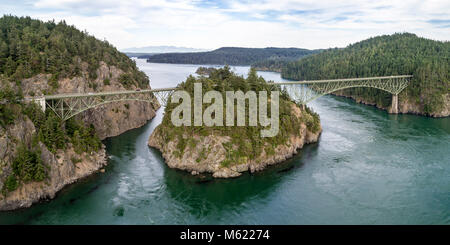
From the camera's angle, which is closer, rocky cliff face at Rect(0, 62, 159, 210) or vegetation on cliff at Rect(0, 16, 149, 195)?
rocky cliff face at Rect(0, 62, 159, 210)

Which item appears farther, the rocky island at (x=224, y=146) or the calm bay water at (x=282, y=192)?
the rocky island at (x=224, y=146)

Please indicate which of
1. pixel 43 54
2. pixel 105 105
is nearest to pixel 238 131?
pixel 105 105

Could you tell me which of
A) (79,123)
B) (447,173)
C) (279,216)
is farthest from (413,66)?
(79,123)

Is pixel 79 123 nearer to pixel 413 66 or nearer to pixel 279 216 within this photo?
pixel 279 216

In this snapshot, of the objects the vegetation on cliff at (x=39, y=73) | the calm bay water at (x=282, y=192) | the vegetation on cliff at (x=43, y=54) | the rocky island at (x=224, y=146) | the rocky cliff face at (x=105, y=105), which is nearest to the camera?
the calm bay water at (x=282, y=192)

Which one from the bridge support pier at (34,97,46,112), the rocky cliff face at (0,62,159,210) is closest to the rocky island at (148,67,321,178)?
the rocky cliff face at (0,62,159,210)

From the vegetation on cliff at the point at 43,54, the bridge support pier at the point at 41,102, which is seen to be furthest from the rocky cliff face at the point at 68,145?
the bridge support pier at the point at 41,102

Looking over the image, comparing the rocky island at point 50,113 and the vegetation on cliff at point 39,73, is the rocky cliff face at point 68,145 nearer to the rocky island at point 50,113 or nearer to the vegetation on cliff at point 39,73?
the rocky island at point 50,113

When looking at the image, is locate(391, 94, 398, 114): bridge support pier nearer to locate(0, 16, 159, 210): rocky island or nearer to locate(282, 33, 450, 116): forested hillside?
locate(282, 33, 450, 116): forested hillside
